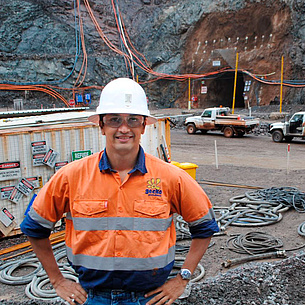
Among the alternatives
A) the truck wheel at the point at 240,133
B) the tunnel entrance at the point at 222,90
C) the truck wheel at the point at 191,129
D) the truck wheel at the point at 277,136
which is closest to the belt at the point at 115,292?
the truck wheel at the point at 277,136

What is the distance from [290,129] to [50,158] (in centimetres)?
1711

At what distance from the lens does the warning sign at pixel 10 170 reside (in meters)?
7.09

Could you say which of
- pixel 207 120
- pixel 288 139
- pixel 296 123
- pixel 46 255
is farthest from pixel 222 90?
pixel 46 255

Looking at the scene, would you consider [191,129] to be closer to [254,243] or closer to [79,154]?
[79,154]

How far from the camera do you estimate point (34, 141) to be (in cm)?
739

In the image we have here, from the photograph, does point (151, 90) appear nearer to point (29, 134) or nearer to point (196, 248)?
point (29, 134)

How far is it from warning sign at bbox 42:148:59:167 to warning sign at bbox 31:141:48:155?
0.34 ft

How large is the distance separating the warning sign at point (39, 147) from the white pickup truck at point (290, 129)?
16852 millimetres

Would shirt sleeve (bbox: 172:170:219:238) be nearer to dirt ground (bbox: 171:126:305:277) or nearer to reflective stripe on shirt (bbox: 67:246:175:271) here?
reflective stripe on shirt (bbox: 67:246:175:271)

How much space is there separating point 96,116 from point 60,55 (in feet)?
119

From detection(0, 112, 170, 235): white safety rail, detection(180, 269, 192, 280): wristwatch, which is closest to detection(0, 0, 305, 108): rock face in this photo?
detection(0, 112, 170, 235): white safety rail

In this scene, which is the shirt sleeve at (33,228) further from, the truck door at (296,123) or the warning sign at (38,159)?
the truck door at (296,123)

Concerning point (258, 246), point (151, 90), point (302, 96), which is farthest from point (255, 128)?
point (258, 246)

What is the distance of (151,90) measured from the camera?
38.4m
